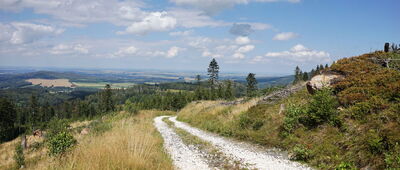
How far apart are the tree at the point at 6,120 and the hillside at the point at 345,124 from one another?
93.3m

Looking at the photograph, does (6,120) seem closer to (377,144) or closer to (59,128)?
(59,128)

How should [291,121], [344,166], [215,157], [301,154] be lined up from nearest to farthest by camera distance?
[344,166] < [301,154] < [215,157] < [291,121]

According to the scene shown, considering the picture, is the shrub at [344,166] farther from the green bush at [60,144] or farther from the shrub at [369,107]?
the green bush at [60,144]

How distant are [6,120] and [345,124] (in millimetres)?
103428

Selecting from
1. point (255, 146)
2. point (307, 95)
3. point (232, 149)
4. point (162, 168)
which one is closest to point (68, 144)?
point (162, 168)

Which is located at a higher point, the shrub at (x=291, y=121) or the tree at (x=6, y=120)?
the shrub at (x=291, y=121)

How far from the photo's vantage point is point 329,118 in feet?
35.9

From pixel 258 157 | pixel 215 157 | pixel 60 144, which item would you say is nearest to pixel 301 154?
pixel 258 157

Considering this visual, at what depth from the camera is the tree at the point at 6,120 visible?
78312 mm

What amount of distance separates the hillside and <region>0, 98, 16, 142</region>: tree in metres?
93.3

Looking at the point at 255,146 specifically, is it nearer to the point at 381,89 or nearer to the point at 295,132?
the point at 295,132

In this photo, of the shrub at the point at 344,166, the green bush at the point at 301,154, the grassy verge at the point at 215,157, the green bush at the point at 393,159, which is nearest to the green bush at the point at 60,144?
the grassy verge at the point at 215,157

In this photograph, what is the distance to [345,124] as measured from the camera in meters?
9.99

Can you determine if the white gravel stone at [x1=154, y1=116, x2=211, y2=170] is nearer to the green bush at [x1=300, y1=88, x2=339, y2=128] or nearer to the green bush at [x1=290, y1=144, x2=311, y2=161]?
the green bush at [x1=290, y1=144, x2=311, y2=161]
